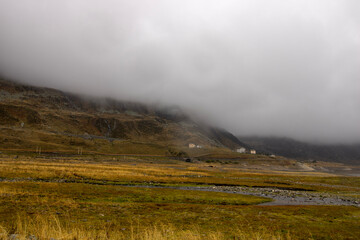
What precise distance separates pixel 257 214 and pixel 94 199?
68.1ft

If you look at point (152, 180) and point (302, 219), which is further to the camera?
point (152, 180)

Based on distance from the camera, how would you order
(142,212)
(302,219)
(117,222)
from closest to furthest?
(117,222) < (142,212) < (302,219)

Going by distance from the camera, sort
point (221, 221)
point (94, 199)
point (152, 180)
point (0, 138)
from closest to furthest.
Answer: point (221, 221) < point (94, 199) < point (152, 180) < point (0, 138)

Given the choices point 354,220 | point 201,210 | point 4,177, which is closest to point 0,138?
point 4,177

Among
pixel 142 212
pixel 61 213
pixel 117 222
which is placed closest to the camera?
pixel 117 222

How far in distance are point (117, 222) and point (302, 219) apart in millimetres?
21049

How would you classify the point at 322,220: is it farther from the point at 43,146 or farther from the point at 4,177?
the point at 43,146

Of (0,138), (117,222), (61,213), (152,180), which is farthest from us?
(0,138)

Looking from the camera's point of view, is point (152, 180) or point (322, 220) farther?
point (152, 180)

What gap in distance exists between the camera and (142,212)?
2478 cm

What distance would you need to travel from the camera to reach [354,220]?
27797mm

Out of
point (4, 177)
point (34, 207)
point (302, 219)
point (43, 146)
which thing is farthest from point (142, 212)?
point (43, 146)

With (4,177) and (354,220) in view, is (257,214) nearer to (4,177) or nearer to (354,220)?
(354,220)

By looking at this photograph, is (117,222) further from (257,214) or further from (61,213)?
(257,214)
